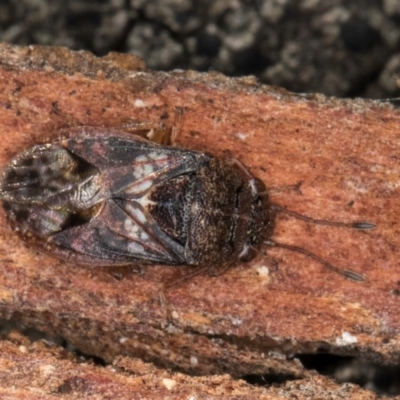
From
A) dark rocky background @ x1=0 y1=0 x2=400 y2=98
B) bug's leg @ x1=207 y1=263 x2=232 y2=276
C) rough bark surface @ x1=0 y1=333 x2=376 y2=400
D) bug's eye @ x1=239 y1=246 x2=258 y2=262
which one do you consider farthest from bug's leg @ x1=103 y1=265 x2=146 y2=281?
dark rocky background @ x1=0 y1=0 x2=400 y2=98

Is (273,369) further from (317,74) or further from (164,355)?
(317,74)

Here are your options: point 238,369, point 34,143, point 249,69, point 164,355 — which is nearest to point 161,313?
point 164,355

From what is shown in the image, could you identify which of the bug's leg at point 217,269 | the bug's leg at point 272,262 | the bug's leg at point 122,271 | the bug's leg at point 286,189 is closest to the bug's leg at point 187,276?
the bug's leg at point 217,269

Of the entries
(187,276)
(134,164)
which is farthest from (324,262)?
(134,164)

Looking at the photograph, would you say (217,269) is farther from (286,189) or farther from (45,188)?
(45,188)

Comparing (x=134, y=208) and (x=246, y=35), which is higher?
(x=246, y=35)

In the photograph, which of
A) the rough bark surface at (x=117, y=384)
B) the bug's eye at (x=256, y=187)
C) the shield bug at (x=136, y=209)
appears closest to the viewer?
the rough bark surface at (x=117, y=384)

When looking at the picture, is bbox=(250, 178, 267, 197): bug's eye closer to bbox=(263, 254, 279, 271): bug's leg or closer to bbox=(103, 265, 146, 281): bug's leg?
bbox=(263, 254, 279, 271): bug's leg

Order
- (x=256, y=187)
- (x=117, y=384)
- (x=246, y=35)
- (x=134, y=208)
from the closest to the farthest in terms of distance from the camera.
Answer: (x=117, y=384), (x=134, y=208), (x=256, y=187), (x=246, y=35)

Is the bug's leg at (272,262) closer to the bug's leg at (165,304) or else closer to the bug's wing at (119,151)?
the bug's leg at (165,304)
